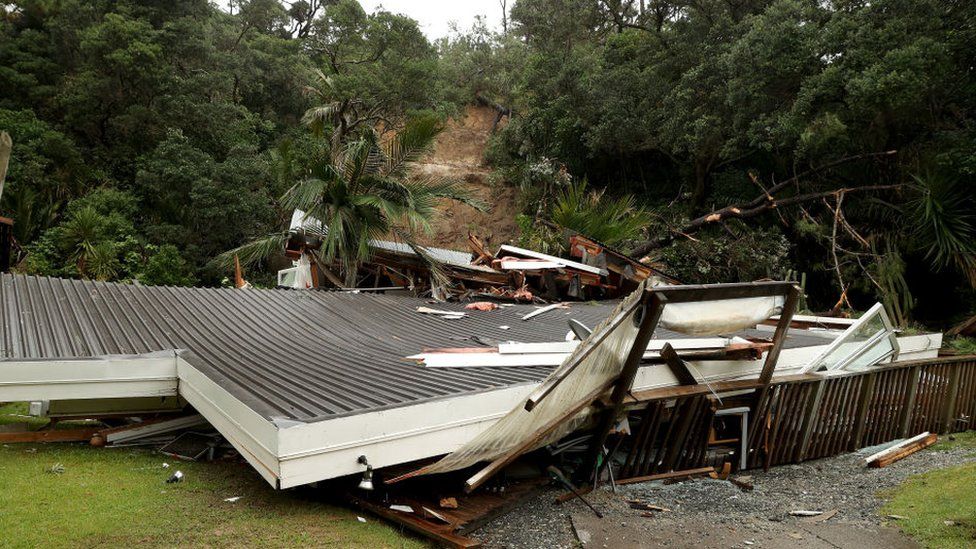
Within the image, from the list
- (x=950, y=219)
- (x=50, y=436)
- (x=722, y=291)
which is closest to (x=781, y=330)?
(x=722, y=291)

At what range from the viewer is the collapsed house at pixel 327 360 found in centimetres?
381

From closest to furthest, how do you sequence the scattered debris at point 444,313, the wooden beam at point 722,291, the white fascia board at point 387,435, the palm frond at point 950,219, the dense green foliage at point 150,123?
the white fascia board at point 387,435
the wooden beam at point 722,291
the scattered debris at point 444,313
the palm frond at point 950,219
the dense green foliage at point 150,123

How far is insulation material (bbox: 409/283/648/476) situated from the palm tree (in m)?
7.81

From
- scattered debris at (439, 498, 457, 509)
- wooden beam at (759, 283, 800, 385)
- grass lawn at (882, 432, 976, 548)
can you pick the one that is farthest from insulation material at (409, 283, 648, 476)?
grass lawn at (882, 432, 976, 548)

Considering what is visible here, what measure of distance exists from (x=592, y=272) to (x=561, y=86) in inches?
487

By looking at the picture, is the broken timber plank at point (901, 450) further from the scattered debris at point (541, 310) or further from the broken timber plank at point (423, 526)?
the broken timber plank at point (423, 526)

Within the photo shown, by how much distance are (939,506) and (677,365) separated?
2187 mm

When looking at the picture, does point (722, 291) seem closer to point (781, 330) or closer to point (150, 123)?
point (781, 330)

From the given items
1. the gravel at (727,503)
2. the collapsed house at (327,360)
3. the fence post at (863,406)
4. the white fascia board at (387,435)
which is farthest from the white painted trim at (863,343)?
the white fascia board at (387,435)

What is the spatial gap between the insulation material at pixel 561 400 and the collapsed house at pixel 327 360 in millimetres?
38

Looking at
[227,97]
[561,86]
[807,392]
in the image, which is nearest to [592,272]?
[807,392]

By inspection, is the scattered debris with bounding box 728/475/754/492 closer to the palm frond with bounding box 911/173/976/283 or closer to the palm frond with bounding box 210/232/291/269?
→ the palm frond with bounding box 210/232/291/269

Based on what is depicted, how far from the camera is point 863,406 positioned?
728 cm

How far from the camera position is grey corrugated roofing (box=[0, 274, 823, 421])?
439cm
